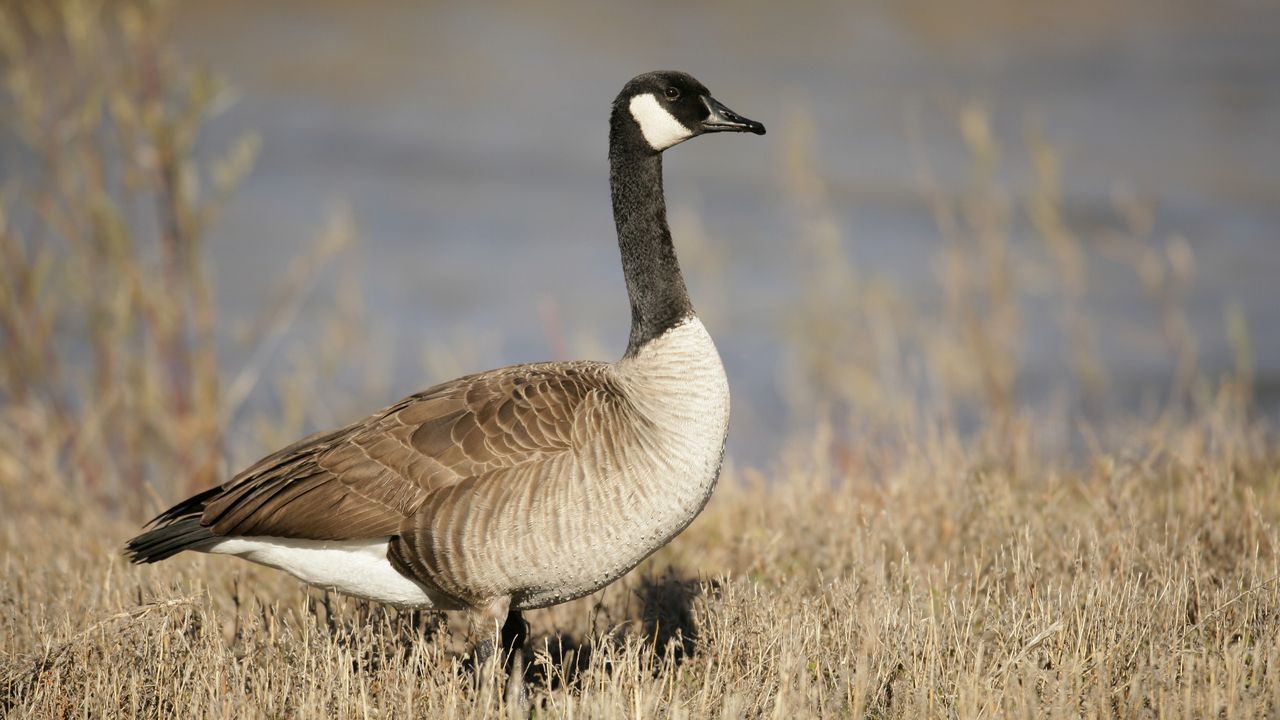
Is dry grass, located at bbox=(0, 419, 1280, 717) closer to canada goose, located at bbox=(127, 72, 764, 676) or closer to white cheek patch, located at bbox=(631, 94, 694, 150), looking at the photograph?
canada goose, located at bbox=(127, 72, 764, 676)

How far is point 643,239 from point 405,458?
1.37 metres

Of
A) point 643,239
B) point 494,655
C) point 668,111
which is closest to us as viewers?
point 494,655

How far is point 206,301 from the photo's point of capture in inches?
301

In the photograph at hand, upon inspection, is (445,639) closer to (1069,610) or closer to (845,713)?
(845,713)

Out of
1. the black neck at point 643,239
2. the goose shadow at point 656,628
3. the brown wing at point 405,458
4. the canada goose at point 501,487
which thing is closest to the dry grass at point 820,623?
the goose shadow at point 656,628

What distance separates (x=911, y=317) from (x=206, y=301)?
590 cm

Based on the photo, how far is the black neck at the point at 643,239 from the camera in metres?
4.90

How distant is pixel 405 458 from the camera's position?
15.0ft

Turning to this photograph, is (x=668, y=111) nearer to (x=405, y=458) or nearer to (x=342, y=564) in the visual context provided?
(x=405, y=458)

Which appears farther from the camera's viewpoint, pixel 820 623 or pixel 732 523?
pixel 732 523

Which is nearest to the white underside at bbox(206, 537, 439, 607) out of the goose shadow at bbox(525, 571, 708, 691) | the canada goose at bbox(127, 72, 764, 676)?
the canada goose at bbox(127, 72, 764, 676)

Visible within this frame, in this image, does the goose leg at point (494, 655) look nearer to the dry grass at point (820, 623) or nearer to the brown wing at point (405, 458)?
the dry grass at point (820, 623)

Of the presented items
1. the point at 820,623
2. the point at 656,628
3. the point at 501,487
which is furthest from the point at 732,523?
the point at 501,487

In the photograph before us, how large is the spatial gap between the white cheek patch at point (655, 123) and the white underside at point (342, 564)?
2061 mm
